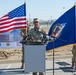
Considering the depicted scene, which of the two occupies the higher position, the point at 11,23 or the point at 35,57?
the point at 11,23

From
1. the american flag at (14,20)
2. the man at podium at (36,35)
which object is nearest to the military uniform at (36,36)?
the man at podium at (36,35)

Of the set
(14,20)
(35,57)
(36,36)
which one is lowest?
(35,57)

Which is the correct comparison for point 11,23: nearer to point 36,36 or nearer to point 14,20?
point 14,20

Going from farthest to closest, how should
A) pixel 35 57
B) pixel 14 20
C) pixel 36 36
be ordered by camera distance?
pixel 14 20
pixel 36 36
pixel 35 57

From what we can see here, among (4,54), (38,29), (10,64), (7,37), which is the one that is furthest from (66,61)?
(38,29)

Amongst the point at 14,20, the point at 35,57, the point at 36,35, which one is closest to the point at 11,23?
the point at 14,20

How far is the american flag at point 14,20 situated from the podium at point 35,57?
10.7ft

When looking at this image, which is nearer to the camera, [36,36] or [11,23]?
[36,36]

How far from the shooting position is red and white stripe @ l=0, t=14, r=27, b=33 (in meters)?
10.5

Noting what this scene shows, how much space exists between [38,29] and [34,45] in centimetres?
71

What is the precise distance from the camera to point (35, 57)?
7.38m

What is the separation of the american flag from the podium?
3.27 metres

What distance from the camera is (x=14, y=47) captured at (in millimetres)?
17500

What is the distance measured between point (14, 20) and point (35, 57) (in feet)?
12.1
